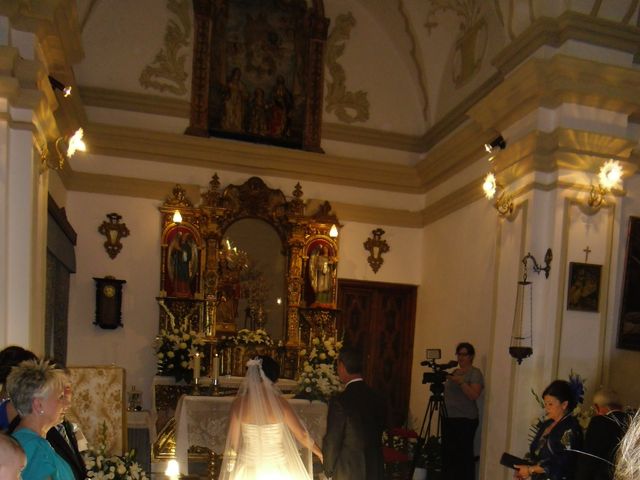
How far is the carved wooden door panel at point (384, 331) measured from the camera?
31.8ft

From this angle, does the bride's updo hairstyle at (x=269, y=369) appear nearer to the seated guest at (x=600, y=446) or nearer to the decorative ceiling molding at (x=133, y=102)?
the seated guest at (x=600, y=446)

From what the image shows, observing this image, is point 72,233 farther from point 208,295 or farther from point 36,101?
point 36,101

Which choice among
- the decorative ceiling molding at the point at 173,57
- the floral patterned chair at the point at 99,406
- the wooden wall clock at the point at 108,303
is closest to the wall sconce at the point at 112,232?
the wooden wall clock at the point at 108,303

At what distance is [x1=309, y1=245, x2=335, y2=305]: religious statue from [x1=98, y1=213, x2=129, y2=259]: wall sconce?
315 cm

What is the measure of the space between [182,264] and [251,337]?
1.64 m

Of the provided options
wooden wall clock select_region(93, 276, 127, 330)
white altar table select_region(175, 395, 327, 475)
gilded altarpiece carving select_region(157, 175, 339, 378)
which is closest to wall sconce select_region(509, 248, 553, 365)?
white altar table select_region(175, 395, 327, 475)

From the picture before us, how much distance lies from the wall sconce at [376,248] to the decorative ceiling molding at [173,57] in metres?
4.15

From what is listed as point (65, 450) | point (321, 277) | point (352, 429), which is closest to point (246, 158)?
point (321, 277)

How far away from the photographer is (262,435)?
464cm

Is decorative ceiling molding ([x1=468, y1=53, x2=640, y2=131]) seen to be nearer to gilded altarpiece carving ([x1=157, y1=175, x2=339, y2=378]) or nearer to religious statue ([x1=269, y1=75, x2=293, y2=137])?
gilded altarpiece carving ([x1=157, y1=175, x2=339, y2=378])

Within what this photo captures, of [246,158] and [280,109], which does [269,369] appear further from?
[280,109]

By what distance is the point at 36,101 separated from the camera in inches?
193

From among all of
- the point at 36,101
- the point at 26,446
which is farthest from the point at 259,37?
the point at 26,446

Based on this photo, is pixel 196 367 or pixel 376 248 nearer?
pixel 196 367
